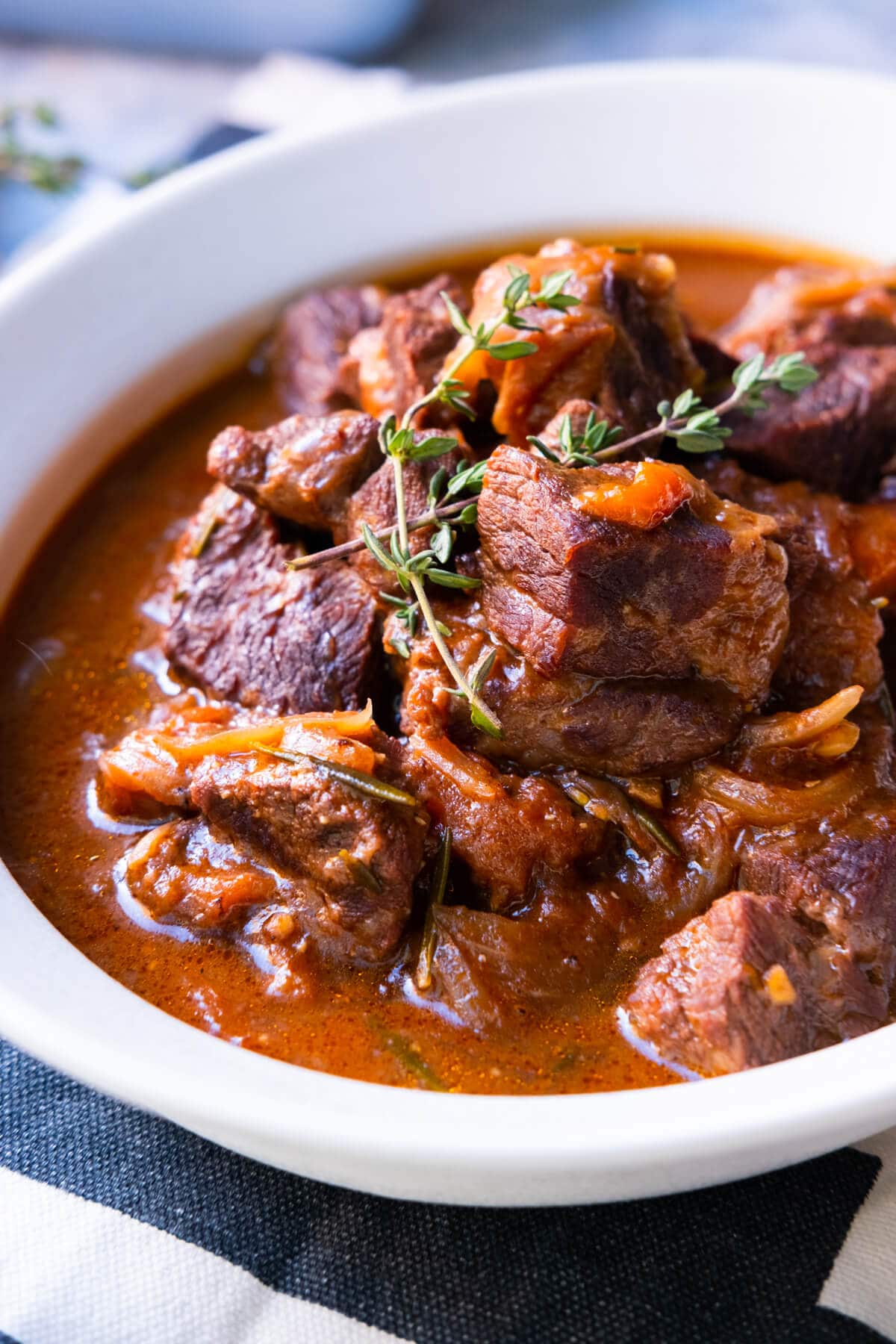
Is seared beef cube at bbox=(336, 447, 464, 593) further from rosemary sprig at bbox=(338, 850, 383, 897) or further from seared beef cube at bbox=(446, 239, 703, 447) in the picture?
rosemary sprig at bbox=(338, 850, 383, 897)

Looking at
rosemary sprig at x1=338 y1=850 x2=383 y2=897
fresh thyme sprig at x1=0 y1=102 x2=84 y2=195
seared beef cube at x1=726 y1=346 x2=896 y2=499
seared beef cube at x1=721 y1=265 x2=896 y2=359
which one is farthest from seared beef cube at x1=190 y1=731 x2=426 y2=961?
fresh thyme sprig at x1=0 y1=102 x2=84 y2=195

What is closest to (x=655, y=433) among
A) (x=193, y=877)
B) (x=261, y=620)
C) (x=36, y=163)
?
(x=261, y=620)

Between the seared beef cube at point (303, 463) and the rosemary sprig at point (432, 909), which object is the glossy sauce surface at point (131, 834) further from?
the seared beef cube at point (303, 463)

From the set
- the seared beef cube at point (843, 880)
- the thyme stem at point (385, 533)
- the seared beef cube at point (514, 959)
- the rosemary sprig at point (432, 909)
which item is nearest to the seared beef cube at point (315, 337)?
the thyme stem at point (385, 533)

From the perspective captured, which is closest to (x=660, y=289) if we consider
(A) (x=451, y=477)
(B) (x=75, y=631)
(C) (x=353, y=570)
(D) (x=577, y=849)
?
(A) (x=451, y=477)

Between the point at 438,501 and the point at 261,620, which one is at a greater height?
the point at 438,501

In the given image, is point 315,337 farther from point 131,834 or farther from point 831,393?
point 131,834
